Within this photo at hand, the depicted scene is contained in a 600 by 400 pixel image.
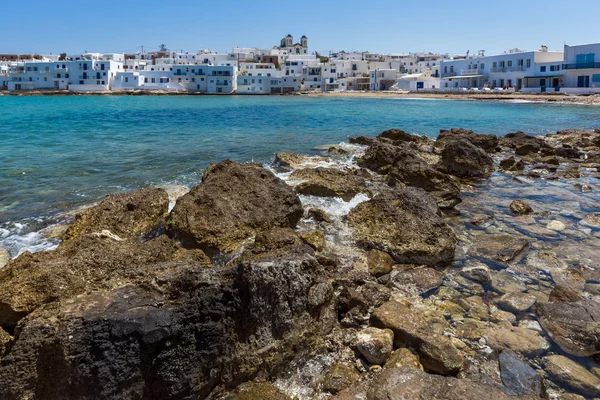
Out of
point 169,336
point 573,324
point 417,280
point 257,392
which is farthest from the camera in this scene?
point 417,280

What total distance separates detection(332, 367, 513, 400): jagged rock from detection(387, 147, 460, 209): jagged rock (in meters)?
7.41

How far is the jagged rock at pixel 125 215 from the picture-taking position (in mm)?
7809

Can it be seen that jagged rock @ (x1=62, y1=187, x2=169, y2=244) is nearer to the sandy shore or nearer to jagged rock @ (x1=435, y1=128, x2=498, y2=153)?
jagged rock @ (x1=435, y1=128, x2=498, y2=153)

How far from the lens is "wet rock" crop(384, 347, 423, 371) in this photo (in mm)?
4340

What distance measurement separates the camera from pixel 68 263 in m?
4.93

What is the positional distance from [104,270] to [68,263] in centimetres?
39

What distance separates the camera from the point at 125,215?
8.20 metres

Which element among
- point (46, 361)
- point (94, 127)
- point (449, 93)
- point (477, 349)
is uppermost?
point (449, 93)

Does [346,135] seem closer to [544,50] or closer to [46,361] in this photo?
[46,361]

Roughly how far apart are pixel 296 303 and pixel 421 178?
8719mm

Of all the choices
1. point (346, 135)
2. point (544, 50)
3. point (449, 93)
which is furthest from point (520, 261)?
point (544, 50)

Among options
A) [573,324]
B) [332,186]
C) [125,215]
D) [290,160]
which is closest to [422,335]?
[573,324]

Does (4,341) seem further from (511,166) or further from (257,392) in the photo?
(511,166)

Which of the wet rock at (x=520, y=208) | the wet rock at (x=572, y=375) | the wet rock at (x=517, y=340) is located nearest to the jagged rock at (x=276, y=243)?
the wet rock at (x=517, y=340)
